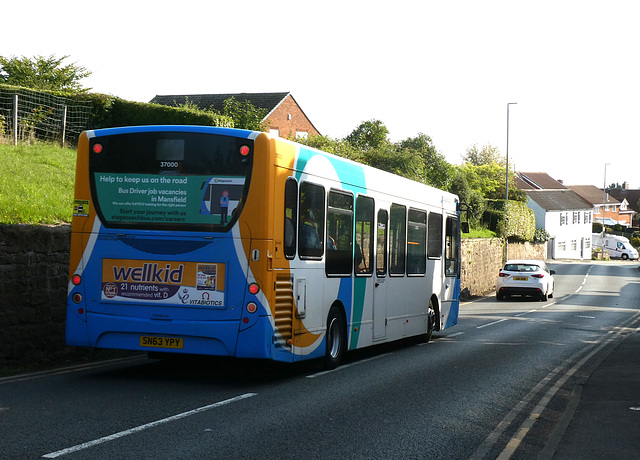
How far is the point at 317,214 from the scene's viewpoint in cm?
1077

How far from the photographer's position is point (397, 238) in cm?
1405

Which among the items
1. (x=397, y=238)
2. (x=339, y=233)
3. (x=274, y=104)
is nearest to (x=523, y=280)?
(x=397, y=238)

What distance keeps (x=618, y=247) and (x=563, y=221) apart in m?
10.0

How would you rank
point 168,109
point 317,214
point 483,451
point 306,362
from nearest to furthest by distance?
1. point 483,451
2. point 317,214
3. point 306,362
4. point 168,109

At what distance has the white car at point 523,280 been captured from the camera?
34.1 m

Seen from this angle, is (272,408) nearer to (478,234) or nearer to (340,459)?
(340,459)

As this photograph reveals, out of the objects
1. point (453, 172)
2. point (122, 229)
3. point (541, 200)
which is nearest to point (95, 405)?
point (122, 229)

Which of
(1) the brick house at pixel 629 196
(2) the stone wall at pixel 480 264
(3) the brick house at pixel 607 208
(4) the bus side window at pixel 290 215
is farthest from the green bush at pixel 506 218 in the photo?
(1) the brick house at pixel 629 196

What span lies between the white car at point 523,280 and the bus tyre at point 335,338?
23473 millimetres

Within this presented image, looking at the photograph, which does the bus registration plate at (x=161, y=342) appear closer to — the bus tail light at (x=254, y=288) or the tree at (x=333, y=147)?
the bus tail light at (x=254, y=288)

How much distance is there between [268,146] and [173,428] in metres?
3.66

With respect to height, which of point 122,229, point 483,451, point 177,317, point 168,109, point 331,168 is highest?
point 168,109

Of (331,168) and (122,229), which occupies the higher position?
(331,168)

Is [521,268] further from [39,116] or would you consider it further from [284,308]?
[284,308]
